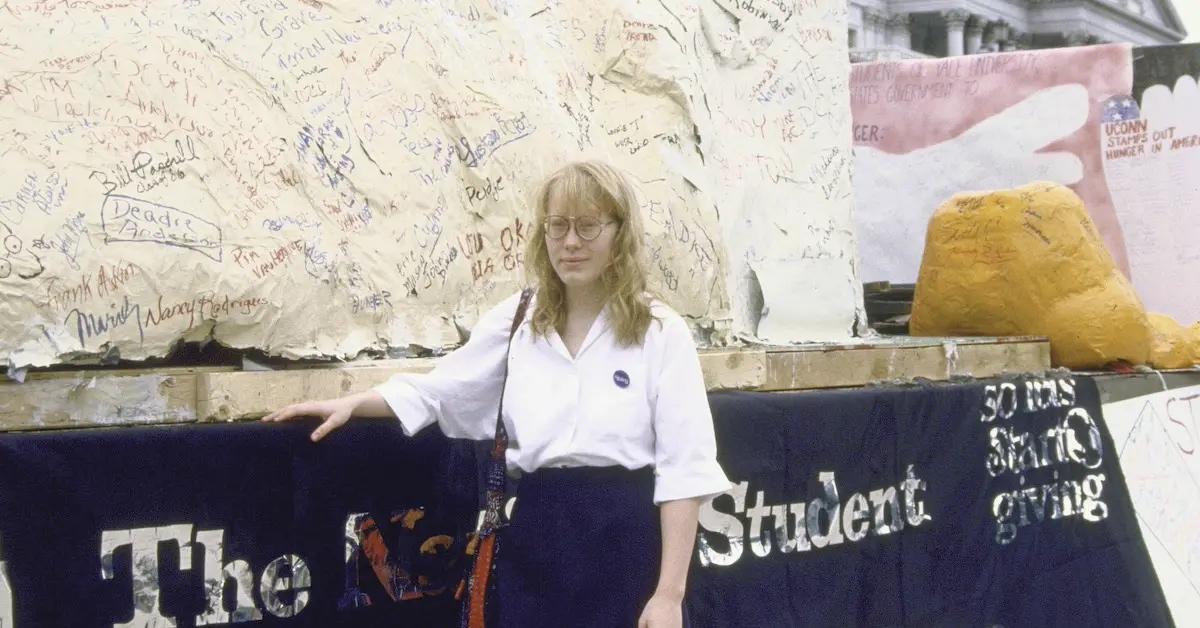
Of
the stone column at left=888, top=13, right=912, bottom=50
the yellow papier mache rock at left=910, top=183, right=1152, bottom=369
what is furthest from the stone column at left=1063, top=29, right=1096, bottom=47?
the yellow papier mache rock at left=910, top=183, right=1152, bottom=369

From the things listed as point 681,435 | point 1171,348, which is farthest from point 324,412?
point 1171,348

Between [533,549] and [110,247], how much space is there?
1359 mm

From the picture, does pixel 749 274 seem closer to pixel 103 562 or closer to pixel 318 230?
pixel 318 230

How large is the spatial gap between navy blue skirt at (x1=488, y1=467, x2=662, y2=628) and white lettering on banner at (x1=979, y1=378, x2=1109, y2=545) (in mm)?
2710

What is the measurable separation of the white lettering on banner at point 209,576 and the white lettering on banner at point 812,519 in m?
1.31

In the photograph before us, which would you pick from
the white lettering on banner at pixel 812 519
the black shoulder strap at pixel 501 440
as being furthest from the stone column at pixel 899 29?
the black shoulder strap at pixel 501 440

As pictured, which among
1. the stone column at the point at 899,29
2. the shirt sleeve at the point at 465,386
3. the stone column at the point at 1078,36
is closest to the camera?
the shirt sleeve at the point at 465,386

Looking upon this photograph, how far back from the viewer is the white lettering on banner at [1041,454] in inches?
204

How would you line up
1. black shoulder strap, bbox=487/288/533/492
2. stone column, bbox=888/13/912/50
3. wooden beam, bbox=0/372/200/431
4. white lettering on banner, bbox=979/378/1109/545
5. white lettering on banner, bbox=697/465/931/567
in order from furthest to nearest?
stone column, bbox=888/13/912/50
white lettering on banner, bbox=979/378/1109/545
white lettering on banner, bbox=697/465/931/567
wooden beam, bbox=0/372/200/431
black shoulder strap, bbox=487/288/533/492

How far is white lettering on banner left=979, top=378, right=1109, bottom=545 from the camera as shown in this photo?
5.18 meters

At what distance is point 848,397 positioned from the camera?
461 centimetres
